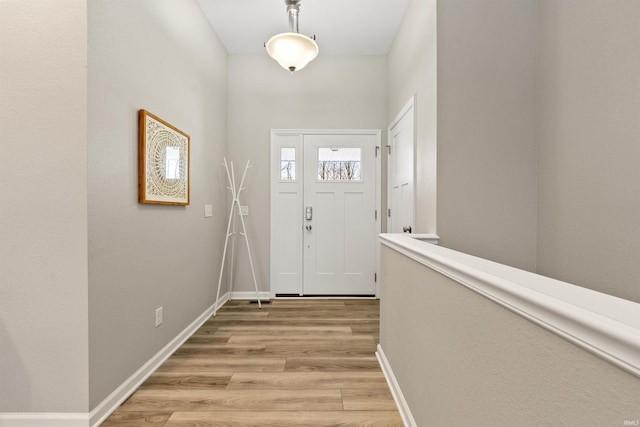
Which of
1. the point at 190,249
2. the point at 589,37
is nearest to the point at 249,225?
the point at 190,249

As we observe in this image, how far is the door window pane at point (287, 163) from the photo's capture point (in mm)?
3604

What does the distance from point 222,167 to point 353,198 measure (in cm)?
157

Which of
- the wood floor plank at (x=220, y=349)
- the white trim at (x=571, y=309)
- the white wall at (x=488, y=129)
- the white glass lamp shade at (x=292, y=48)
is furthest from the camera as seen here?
the white glass lamp shade at (x=292, y=48)

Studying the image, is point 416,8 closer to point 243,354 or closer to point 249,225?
point 249,225

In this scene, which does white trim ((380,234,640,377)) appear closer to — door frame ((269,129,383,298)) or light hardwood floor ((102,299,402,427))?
light hardwood floor ((102,299,402,427))

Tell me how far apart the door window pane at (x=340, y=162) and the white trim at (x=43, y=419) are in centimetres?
284

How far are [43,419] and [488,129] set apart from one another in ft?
9.88

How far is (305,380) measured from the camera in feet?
6.19

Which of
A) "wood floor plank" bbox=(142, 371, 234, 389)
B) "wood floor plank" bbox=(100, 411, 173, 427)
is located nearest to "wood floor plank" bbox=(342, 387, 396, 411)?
"wood floor plank" bbox=(142, 371, 234, 389)

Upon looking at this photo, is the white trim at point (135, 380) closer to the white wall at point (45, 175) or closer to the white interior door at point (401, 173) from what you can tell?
the white wall at point (45, 175)

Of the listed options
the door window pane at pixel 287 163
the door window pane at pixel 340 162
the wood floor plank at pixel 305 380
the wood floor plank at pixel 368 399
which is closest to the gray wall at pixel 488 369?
the wood floor plank at pixel 368 399

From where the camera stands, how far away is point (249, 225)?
141 inches

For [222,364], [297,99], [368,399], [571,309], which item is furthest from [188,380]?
[297,99]

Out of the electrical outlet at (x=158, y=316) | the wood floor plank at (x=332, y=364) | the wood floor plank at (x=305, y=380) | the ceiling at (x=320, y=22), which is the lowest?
the wood floor plank at (x=305, y=380)
